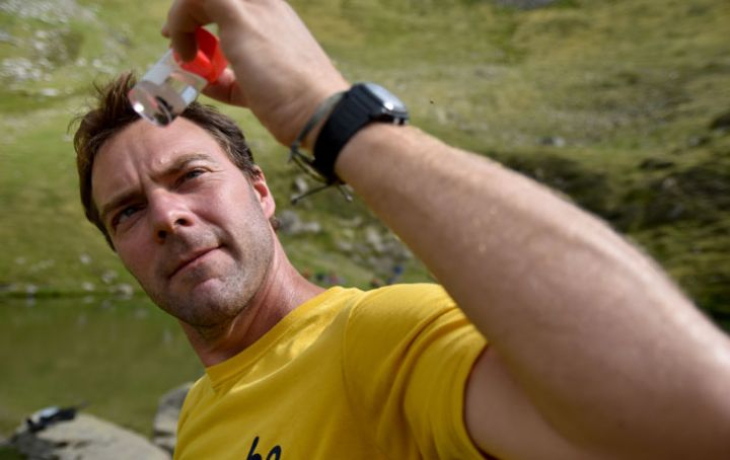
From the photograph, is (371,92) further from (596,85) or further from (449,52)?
(449,52)

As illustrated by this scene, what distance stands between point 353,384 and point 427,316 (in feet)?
1.35

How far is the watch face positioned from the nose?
145 centimetres

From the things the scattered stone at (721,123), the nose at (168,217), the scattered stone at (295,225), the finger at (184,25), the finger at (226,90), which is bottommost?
the scattered stone at (295,225)

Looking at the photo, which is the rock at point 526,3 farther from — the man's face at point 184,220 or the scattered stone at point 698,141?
the man's face at point 184,220

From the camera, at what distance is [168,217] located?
345 centimetres

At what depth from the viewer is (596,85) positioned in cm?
7975

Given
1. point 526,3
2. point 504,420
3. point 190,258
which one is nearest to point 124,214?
point 190,258

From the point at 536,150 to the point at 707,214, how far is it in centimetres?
1295

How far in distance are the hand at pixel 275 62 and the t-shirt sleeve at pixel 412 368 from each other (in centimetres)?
66

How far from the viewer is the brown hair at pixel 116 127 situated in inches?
158

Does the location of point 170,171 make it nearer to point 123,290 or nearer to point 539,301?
point 539,301

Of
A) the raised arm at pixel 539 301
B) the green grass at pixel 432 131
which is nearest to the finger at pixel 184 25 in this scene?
the raised arm at pixel 539 301

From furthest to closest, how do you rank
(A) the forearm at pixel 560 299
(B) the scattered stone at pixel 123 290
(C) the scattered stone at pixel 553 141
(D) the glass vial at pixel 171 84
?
(C) the scattered stone at pixel 553 141, (B) the scattered stone at pixel 123 290, (D) the glass vial at pixel 171 84, (A) the forearm at pixel 560 299

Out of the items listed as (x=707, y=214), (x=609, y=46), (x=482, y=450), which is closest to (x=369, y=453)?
(x=482, y=450)
